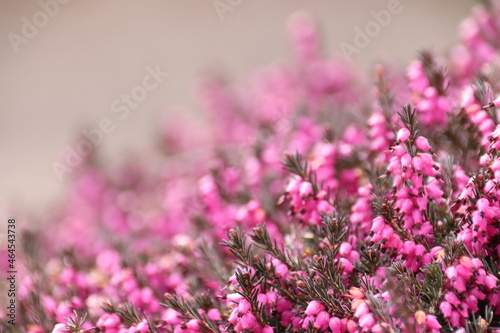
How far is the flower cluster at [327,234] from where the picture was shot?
1663mm

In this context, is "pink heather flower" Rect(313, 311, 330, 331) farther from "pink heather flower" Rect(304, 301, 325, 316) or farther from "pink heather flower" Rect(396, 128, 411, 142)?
"pink heather flower" Rect(396, 128, 411, 142)

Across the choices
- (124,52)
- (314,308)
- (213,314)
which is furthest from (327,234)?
(124,52)

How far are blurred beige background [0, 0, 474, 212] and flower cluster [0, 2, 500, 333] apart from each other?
5.53 meters

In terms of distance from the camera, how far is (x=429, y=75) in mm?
2400

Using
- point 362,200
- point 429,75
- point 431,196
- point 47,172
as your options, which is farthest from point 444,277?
point 47,172

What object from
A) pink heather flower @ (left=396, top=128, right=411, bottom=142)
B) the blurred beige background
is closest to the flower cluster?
pink heather flower @ (left=396, top=128, right=411, bottom=142)

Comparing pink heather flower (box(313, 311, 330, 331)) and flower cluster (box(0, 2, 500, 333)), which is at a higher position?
flower cluster (box(0, 2, 500, 333))

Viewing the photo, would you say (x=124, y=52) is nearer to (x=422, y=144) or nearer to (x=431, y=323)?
(x=422, y=144)

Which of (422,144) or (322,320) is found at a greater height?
(422,144)

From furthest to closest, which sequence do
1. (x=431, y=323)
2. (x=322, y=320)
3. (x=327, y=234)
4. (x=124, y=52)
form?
(x=124, y=52), (x=327, y=234), (x=322, y=320), (x=431, y=323)

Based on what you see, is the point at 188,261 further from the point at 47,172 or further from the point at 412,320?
the point at 47,172

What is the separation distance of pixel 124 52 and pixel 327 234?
10702mm

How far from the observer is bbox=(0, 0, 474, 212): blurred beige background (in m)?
9.09

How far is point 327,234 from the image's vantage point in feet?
6.17
